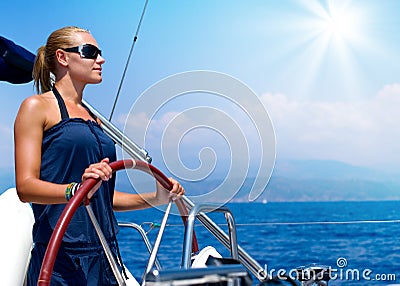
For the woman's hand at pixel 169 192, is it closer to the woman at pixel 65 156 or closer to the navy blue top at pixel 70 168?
the woman at pixel 65 156

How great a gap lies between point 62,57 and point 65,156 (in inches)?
9.4

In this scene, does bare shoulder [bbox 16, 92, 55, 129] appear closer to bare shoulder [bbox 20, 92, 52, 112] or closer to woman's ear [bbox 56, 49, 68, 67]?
bare shoulder [bbox 20, 92, 52, 112]

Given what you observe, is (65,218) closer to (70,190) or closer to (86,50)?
(70,190)

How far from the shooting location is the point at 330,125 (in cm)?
3416

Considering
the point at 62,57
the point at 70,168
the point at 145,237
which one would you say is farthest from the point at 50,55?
the point at 145,237

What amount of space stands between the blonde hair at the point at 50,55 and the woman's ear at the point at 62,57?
1cm

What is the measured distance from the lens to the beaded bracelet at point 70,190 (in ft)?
4.32

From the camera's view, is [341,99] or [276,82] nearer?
[276,82]

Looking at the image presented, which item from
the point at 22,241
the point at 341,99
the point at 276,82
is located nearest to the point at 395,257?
the point at 22,241

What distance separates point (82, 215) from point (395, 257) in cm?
1318

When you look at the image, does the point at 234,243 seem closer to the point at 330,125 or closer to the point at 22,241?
the point at 22,241

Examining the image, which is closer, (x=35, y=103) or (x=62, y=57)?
(x=35, y=103)

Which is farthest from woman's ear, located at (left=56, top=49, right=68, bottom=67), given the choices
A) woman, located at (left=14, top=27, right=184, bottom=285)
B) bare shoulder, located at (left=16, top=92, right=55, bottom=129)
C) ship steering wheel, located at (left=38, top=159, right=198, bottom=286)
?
ship steering wheel, located at (left=38, top=159, right=198, bottom=286)

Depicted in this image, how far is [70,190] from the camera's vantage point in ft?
4.35
